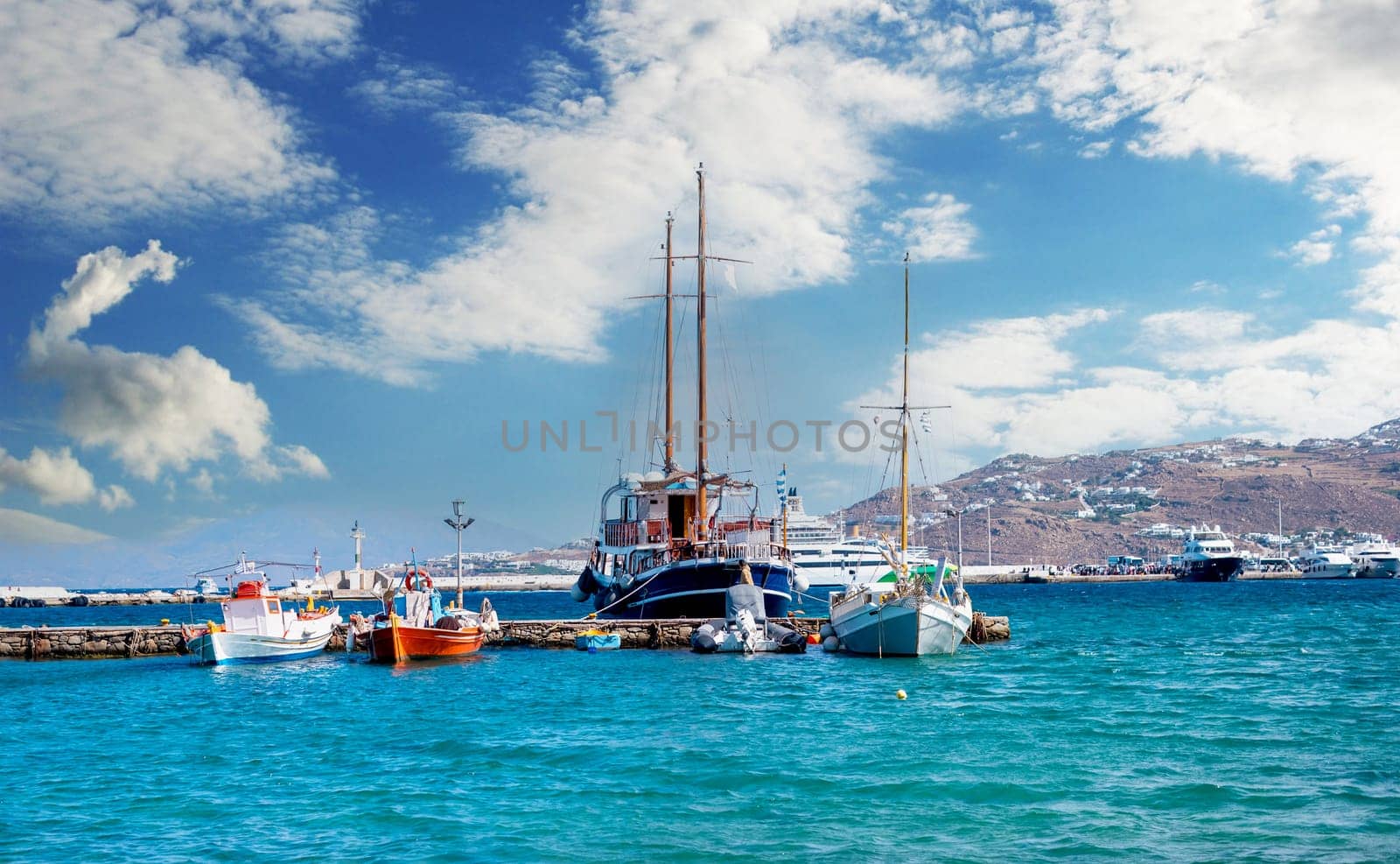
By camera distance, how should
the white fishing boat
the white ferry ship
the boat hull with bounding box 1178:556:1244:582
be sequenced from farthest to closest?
the white ferry ship, the boat hull with bounding box 1178:556:1244:582, the white fishing boat

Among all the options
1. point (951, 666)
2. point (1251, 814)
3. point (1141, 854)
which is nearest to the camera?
point (1141, 854)

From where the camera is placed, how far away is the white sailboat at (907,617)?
37.1 meters

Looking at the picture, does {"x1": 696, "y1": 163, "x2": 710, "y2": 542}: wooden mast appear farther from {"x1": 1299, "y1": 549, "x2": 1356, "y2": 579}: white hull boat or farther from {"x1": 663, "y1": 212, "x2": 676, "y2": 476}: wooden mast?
{"x1": 1299, "y1": 549, "x2": 1356, "y2": 579}: white hull boat

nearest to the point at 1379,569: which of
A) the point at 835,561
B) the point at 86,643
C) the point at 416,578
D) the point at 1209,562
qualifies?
the point at 1209,562

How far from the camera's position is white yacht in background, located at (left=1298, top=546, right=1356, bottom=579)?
18050 cm

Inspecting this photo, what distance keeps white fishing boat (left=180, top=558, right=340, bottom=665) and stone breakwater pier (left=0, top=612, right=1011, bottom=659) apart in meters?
3.28

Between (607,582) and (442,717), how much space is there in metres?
38.8

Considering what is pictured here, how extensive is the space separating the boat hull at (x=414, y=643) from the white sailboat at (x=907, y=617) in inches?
572

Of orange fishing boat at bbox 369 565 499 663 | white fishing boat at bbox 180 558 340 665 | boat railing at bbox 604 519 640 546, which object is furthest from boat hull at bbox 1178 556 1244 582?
white fishing boat at bbox 180 558 340 665

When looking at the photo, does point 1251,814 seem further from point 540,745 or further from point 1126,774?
point 540,745

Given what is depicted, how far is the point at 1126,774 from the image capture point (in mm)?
17766

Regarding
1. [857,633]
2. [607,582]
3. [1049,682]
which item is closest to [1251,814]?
[1049,682]

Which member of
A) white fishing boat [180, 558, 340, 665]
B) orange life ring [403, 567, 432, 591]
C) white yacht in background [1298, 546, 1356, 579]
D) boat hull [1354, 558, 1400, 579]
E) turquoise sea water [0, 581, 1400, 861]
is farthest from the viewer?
white yacht in background [1298, 546, 1356, 579]

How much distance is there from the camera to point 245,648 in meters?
41.3
